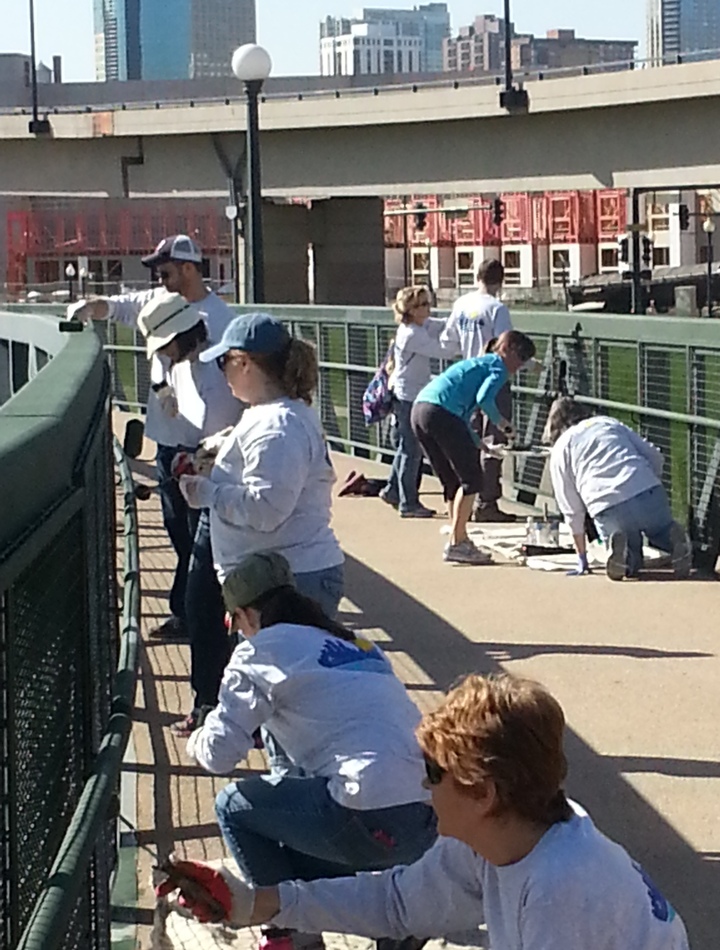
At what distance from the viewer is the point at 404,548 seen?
1260 centimetres

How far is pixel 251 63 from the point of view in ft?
63.9

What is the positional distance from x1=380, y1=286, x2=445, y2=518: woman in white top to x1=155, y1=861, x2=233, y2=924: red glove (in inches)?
403

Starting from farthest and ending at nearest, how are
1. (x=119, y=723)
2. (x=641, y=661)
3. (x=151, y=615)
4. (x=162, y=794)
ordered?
(x=151, y=615), (x=641, y=661), (x=162, y=794), (x=119, y=723)

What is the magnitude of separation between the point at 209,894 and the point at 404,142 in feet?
122

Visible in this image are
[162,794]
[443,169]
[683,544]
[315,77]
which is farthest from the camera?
[315,77]

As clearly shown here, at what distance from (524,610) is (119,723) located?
616 centimetres

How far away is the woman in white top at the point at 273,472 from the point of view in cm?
575

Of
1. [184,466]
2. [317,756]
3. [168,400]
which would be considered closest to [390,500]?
[168,400]

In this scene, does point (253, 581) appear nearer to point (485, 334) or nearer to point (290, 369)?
point (290, 369)

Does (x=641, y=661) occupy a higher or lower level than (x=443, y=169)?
lower

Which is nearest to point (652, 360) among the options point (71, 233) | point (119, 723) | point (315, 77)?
point (119, 723)

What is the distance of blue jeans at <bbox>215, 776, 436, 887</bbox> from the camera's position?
4.39 metres

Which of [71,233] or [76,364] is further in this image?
[71,233]

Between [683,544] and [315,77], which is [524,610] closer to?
[683,544]
